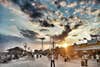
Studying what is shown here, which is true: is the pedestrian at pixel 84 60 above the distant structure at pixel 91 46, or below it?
below

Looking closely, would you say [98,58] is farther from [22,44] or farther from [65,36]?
[22,44]

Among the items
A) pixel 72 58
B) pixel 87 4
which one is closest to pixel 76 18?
pixel 87 4

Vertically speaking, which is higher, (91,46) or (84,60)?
(91,46)

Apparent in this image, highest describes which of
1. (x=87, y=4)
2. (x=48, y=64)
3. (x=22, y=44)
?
(x=87, y=4)

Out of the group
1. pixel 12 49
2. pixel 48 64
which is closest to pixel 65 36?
pixel 48 64

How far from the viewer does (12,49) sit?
4945mm

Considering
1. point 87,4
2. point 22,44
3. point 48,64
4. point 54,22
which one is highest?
point 87,4

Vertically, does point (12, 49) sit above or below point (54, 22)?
below

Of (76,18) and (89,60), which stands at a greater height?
(76,18)

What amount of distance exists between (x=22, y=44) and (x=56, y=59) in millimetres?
648

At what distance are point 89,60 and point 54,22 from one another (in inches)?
35.6

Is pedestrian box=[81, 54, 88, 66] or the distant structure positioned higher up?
the distant structure

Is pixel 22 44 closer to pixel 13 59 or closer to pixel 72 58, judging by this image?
pixel 13 59

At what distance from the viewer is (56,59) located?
4.96 metres
